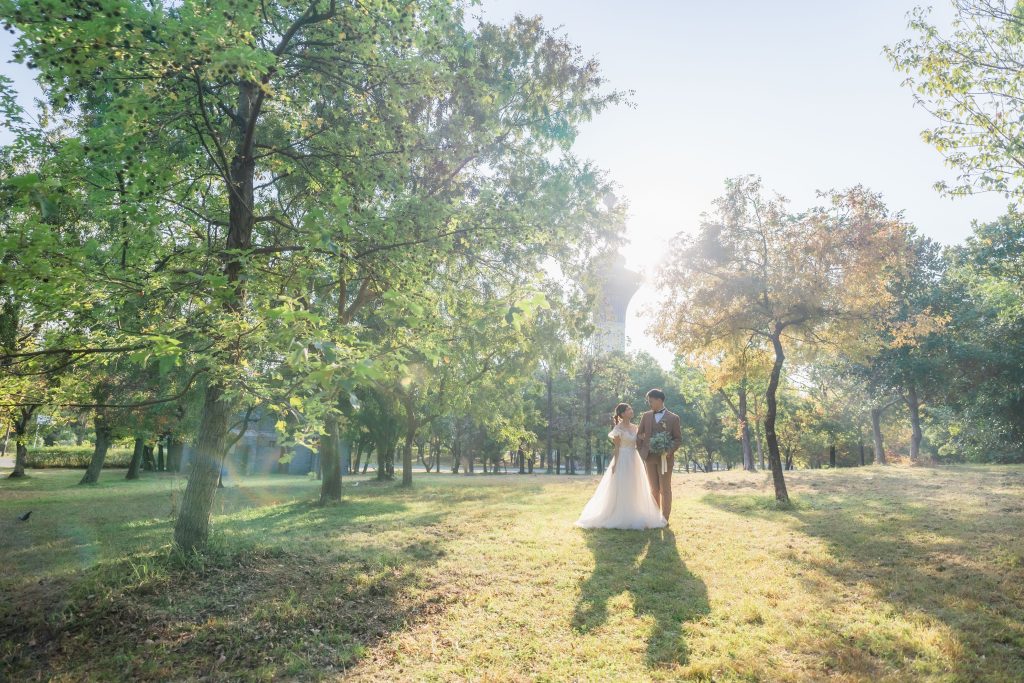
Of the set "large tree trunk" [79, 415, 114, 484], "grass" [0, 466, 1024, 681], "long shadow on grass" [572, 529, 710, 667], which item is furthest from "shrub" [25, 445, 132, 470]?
"long shadow on grass" [572, 529, 710, 667]

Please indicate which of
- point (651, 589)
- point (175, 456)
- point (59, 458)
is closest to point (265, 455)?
point (175, 456)

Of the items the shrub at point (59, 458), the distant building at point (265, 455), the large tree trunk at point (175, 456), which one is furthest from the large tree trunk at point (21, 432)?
the distant building at point (265, 455)

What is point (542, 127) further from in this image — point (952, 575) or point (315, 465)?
point (315, 465)

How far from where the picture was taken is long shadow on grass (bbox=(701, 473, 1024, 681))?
A: 4.61 m

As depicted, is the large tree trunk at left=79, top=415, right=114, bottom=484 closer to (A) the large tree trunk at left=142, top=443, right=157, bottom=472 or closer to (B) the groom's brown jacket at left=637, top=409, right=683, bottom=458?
(A) the large tree trunk at left=142, top=443, right=157, bottom=472

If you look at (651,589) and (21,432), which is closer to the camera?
(651,589)

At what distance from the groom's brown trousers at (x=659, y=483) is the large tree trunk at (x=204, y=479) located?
7857 mm

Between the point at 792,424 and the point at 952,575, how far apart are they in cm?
4816

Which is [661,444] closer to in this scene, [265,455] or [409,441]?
[409,441]

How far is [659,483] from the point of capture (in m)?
10.6

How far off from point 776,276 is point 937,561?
7784 mm

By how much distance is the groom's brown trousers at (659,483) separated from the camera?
409 inches

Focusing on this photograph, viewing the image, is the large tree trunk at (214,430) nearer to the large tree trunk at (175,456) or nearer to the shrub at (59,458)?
the large tree trunk at (175,456)

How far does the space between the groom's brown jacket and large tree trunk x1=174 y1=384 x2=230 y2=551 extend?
7.55 metres
